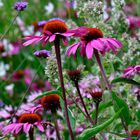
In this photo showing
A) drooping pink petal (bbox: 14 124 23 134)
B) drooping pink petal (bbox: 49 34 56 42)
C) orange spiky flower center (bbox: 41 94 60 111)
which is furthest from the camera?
orange spiky flower center (bbox: 41 94 60 111)

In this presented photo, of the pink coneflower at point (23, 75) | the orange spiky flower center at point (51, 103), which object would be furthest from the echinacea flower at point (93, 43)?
the pink coneflower at point (23, 75)

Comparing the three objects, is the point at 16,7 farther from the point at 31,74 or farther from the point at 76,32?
the point at 31,74

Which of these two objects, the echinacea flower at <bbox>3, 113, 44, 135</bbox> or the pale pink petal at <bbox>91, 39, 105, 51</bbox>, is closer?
the pale pink petal at <bbox>91, 39, 105, 51</bbox>

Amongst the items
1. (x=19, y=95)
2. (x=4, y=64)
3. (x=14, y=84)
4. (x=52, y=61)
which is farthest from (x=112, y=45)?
(x=4, y=64)

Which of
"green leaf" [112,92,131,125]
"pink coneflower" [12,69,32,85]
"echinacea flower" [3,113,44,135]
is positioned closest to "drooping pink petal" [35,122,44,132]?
"echinacea flower" [3,113,44,135]

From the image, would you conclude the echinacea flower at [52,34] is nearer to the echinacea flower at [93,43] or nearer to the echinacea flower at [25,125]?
the echinacea flower at [93,43]

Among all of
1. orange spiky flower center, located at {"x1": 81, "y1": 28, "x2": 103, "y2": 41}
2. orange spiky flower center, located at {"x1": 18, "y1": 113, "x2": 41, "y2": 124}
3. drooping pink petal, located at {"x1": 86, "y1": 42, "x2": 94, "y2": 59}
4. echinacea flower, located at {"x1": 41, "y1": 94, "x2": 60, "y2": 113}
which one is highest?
orange spiky flower center, located at {"x1": 81, "y1": 28, "x2": 103, "y2": 41}

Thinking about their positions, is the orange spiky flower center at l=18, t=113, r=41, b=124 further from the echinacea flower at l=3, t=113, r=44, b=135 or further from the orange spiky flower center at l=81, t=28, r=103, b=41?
the orange spiky flower center at l=81, t=28, r=103, b=41

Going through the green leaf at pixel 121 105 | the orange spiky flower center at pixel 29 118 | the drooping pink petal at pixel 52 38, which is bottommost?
the green leaf at pixel 121 105

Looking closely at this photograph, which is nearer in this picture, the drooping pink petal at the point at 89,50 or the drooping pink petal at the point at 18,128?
the drooping pink petal at the point at 89,50
